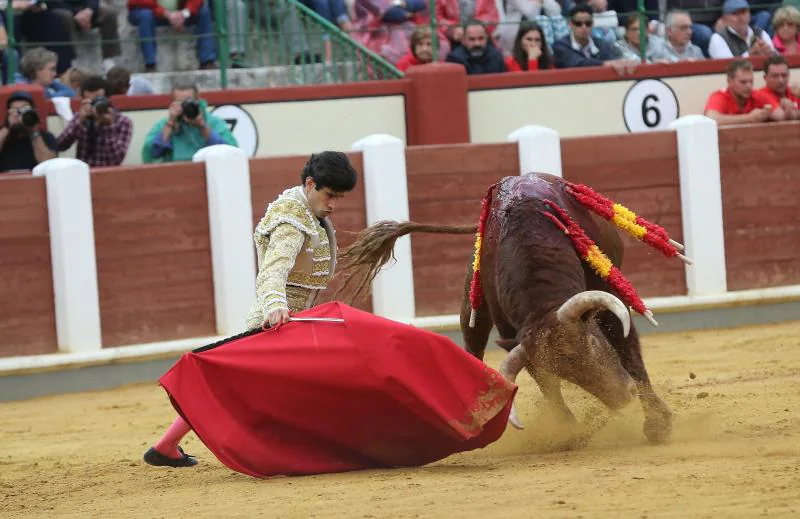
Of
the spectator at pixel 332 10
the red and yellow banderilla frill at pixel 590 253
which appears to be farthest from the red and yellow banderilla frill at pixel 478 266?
the spectator at pixel 332 10

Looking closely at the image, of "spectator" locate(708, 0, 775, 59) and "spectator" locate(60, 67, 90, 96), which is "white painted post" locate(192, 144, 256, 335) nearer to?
"spectator" locate(60, 67, 90, 96)

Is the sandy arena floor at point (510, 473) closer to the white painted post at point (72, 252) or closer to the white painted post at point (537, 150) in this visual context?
the white painted post at point (72, 252)

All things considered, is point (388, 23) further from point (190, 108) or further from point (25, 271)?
point (25, 271)

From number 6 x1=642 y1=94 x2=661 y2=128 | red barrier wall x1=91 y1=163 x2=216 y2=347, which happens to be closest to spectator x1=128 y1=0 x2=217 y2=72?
red barrier wall x1=91 y1=163 x2=216 y2=347

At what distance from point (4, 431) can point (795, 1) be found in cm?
696

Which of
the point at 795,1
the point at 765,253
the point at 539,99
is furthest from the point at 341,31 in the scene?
the point at 795,1

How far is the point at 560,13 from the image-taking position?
1017 centimetres

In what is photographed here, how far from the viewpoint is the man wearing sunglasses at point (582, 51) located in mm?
9891

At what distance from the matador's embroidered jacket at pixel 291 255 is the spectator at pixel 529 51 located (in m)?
5.20

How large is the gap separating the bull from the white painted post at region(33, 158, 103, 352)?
250cm

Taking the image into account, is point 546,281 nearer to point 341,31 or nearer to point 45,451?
point 45,451

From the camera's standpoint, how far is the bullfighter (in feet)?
15.0

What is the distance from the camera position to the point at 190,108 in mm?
8219

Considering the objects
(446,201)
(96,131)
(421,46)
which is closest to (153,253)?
(96,131)
